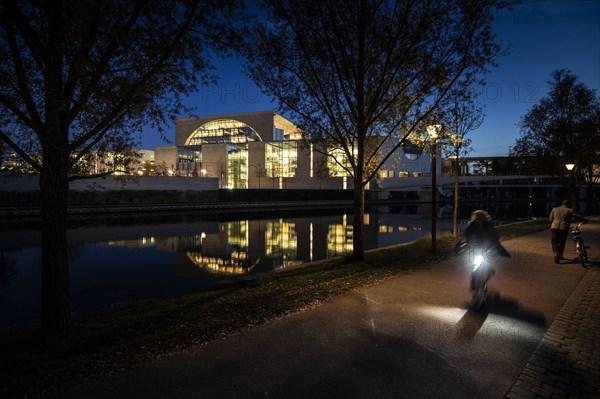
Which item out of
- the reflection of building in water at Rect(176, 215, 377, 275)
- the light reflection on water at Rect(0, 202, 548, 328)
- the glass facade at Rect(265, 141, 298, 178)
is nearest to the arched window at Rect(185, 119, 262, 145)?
the glass facade at Rect(265, 141, 298, 178)

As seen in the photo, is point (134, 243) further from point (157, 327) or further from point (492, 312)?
point (492, 312)

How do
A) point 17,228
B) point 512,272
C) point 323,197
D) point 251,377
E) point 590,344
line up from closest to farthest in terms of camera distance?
point 251,377 < point 590,344 < point 512,272 < point 17,228 < point 323,197

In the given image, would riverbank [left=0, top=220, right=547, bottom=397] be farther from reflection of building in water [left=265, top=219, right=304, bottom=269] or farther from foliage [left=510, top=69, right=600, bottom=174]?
foliage [left=510, top=69, right=600, bottom=174]

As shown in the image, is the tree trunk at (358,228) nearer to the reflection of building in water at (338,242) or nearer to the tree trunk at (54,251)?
the reflection of building in water at (338,242)

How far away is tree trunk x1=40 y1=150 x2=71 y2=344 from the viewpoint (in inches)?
176

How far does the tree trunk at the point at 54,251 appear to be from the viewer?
4477mm

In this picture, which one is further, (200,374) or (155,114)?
(155,114)

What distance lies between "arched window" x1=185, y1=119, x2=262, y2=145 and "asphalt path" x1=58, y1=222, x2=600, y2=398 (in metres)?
79.4

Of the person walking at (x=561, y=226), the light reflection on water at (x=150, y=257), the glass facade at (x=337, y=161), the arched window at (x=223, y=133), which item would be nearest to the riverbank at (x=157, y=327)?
the light reflection on water at (x=150, y=257)

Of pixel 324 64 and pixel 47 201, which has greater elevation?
pixel 324 64

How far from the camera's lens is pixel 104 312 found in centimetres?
596

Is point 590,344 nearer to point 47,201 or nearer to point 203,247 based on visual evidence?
point 47,201

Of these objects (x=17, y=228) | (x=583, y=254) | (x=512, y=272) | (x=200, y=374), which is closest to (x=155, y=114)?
(x=200, y=374)

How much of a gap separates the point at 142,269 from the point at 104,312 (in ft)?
18.3
